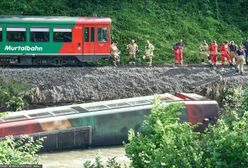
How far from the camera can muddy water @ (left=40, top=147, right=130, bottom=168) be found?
22.6m

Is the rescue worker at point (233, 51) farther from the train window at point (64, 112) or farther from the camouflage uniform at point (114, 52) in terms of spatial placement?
the train window at point (64, 112)

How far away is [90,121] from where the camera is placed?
25656 mm

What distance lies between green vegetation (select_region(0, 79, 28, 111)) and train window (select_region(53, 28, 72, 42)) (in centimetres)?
398

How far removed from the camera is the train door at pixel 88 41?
33781 millimetres

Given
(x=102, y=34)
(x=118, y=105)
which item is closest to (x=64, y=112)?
(x=118, y=105)

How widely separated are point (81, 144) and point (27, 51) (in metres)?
9.23

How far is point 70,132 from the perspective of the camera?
25172 millimetres

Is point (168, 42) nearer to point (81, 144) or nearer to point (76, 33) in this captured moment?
point (76, 33)

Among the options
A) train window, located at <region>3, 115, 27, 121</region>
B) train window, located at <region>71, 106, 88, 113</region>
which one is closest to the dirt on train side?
train window, located at <region>71, 106, 88, 113</region>

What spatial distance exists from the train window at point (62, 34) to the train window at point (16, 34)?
5.07ft

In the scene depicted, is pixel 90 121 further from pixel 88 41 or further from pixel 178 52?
pixel 178 52

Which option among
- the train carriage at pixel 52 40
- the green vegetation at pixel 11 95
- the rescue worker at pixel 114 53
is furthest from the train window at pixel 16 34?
the rescue worker at pixel 114 53

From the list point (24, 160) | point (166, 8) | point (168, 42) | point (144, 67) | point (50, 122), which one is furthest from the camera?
point (166, 8)

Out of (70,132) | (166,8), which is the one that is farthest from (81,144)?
(166,8)
